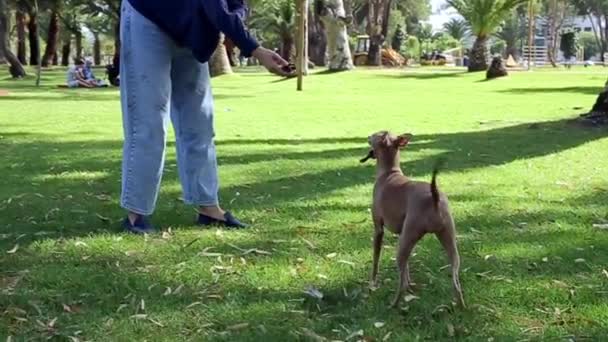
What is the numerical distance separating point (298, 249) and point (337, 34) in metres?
23.5

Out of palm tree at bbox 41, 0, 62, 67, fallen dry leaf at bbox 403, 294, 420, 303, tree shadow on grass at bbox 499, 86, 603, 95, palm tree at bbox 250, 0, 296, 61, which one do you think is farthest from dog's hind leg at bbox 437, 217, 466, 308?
palm tree at bbox 41, 0, 62, 67

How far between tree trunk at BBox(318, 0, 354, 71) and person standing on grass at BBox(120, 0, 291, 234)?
73.0ft

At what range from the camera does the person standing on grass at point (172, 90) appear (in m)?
4.28

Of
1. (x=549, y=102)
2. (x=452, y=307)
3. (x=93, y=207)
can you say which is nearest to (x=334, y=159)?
(x=93, y=207)

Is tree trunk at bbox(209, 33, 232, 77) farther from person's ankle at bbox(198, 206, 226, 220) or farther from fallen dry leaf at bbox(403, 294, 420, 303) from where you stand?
fallen dry leaf at bbox(403, 294, 420, 303)

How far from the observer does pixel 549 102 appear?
50.8 ft

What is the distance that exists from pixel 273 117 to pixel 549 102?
573 cm

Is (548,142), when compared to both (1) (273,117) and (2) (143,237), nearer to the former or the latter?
(1) (273,117)

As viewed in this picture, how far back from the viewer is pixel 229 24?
416cm

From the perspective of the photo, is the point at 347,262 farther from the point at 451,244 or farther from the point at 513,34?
the point at 513,34

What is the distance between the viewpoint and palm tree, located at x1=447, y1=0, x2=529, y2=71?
31688mm

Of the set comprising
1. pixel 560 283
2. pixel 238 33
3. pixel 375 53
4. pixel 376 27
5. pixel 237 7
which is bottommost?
pixel 560 283

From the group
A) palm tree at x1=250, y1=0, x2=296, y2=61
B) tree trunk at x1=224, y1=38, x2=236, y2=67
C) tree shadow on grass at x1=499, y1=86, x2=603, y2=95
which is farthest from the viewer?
palm tree at x1=250, y1=0, x2=296, y2=61

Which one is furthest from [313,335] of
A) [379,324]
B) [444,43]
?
[444,43]
